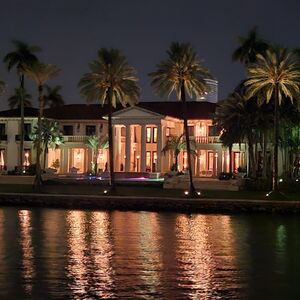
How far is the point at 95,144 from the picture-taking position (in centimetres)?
9450

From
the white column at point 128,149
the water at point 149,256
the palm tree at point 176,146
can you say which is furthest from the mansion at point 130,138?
the water at point 149,256

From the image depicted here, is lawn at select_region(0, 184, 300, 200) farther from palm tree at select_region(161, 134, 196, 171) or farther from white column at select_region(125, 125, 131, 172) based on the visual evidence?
white column at select_region(125, 125, 131, 172)

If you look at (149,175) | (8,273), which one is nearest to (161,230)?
(8,273)

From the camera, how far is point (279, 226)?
5359 cm

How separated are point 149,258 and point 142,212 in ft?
87.8

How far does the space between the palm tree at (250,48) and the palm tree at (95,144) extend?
903 inches

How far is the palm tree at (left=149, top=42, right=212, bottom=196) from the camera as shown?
68.1 meters

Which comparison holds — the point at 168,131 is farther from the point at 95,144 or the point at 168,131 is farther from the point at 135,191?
the point at 135,191

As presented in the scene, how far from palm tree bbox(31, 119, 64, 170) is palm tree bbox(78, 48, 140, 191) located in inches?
860

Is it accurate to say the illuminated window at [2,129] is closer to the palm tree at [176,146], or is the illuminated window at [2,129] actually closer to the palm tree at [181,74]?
the palm tree at [176,146]

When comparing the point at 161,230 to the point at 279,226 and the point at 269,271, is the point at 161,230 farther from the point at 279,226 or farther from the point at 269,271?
the point at 269,271

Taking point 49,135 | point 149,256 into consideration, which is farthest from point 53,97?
point 149,256

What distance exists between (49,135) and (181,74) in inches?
1189

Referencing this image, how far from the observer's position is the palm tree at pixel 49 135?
9263 centimetres
